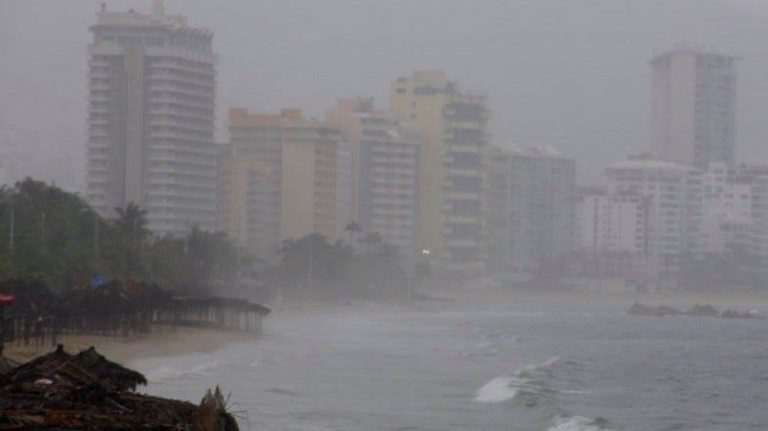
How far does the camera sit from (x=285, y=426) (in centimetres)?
2319

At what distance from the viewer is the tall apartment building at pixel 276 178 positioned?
5044 inches

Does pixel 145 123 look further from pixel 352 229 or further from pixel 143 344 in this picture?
pixel 143 344

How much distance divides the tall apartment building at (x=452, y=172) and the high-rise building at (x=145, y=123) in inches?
1310

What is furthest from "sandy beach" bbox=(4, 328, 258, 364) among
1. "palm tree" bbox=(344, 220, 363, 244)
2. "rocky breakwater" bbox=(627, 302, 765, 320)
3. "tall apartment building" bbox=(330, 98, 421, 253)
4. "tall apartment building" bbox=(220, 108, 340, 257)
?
"tall apartment building" bbox=(330, 98, 421, 253)

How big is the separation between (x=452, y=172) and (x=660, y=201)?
40.8 m

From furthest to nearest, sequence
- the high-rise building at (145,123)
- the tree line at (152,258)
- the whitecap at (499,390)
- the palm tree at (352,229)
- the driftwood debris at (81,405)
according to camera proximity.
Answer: the palm tree at (352,229)
the high-rise building at (145,123)
the tree line at (152,258)
the whitecap at (499,390)
the driftwood debris at (81,405)

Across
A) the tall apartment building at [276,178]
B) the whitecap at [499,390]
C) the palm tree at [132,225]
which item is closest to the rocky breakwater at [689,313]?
the tall apartment building at [276,178]

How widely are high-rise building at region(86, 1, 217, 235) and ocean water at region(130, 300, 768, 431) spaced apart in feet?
181

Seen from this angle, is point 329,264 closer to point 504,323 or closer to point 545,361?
point 504,323

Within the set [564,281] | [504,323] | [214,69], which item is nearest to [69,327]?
[504,323]

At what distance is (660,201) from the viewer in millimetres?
187500

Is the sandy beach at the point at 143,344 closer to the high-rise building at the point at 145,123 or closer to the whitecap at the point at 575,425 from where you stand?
the whitecap at the point at 575,425

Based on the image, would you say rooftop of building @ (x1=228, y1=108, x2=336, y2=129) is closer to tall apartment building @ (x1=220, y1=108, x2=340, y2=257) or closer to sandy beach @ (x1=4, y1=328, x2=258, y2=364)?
tall apartment building @ (x1=220, y1=108, x2=340, y2=257)

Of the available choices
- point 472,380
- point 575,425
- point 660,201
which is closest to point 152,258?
point 472,380
